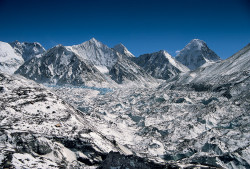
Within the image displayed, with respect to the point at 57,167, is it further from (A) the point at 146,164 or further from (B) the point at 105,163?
(A) the point at 146,164

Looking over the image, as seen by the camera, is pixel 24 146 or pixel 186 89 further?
pixel 186 89

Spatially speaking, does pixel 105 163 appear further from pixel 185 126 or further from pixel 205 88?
pixel 205 88

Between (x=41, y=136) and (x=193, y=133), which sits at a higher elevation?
(x=193, y=133)

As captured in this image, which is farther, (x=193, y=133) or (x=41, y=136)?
(x=193, y=133)

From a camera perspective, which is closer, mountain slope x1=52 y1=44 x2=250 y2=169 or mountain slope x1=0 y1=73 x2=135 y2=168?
mountain slope x1=0 y1=73 x2=135 y2=168

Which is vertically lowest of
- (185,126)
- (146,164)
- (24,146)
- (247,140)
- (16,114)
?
(146,164)

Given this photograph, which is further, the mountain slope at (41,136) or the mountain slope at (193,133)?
the mountain slope at (193,133)

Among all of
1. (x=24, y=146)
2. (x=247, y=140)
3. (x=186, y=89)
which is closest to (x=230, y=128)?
(x=247, y=140)

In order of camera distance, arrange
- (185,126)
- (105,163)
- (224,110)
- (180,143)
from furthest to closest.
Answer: (224,110)
(185,126)
(180,143)
(105,163)

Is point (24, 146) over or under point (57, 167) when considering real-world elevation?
over

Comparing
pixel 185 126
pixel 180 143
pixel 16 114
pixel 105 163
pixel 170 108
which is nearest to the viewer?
pixel 105 163
